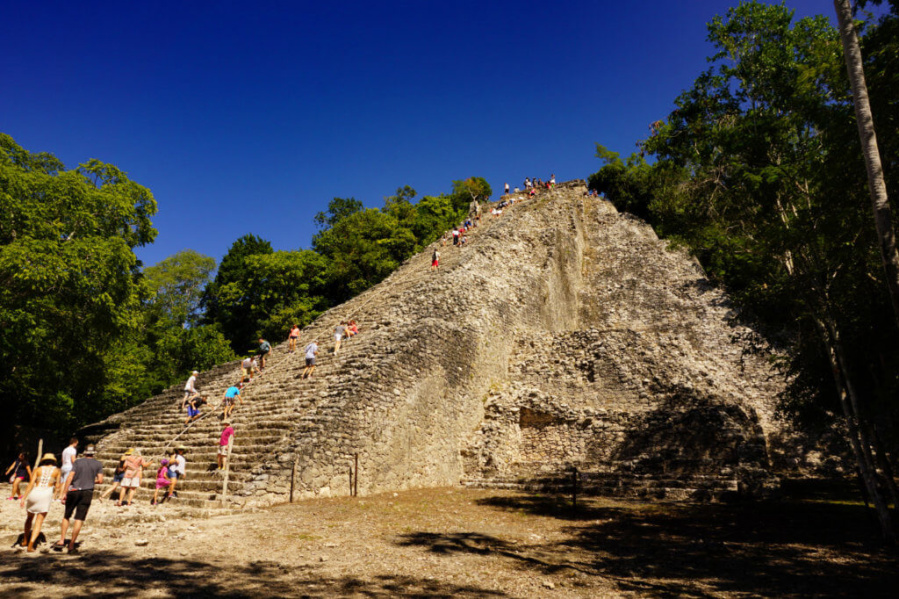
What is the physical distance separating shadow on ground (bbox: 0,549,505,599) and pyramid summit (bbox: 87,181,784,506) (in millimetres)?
3972

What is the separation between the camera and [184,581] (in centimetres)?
481

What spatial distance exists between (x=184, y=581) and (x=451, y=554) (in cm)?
317

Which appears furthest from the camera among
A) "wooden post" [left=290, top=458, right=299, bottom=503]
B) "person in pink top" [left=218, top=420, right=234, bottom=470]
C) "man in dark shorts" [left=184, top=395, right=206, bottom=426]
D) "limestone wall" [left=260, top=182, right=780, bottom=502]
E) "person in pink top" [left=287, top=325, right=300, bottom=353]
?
"person in pink top" [left=287, top=325, right=300, bottom=353]

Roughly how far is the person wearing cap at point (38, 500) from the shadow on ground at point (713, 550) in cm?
453

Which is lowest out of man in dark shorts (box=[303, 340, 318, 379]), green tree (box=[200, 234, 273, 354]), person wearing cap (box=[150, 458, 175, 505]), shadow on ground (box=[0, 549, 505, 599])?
shadow on ground (box=[0, 549, 505, 599])

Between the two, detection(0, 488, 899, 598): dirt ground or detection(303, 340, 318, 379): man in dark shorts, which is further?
detection(303, 340, 318, 379): man in dark shorts

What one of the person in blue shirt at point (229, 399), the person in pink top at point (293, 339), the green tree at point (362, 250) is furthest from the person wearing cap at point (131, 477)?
the green tree at point (362, 250)

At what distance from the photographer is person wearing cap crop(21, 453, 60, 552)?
5.93m

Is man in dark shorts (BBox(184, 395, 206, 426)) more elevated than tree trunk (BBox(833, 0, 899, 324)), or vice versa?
tree trunk (BBox(833, 0, 899, 324))

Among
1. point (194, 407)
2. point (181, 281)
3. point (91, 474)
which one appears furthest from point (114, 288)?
point (181, 281)

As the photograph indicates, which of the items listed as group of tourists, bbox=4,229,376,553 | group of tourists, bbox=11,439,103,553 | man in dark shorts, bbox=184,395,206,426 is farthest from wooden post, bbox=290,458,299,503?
man in dark shorts, bbox=184,395,206,426

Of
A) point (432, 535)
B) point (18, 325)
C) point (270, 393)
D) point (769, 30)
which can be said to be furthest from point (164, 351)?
point (769, 30)

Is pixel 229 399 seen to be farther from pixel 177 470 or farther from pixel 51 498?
pixel 51 498

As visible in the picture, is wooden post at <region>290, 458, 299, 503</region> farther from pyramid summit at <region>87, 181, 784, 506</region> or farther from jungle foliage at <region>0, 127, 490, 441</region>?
jungle foliage at <region>0, 127, 490, 441</region>
